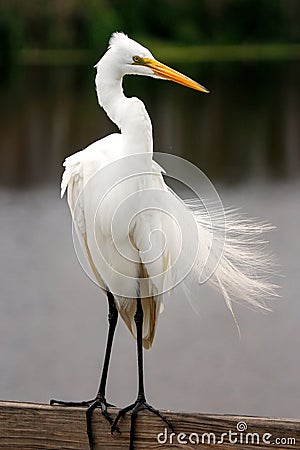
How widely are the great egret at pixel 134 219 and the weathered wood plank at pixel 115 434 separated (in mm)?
352

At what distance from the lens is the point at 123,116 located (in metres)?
2.49

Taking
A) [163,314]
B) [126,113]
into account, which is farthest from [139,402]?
[163,314]

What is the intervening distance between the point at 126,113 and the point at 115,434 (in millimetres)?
902

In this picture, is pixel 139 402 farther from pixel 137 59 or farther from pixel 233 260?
pixel 137 59

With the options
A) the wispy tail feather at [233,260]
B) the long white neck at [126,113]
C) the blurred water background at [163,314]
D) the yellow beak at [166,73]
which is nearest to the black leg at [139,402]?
the wispy tail feather at [233,260]

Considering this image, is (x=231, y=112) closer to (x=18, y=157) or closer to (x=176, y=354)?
(x=18, y=157)

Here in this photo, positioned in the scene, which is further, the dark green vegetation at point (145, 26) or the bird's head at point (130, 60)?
the dark green vegetation at point (145, 26)

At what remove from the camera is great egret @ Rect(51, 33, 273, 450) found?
2.43m

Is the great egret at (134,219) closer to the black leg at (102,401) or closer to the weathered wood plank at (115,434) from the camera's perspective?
the black leg at (102,401)

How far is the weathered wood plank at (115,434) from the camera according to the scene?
70.9 inches

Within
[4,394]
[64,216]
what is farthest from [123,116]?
[64,216]

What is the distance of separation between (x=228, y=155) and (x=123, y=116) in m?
16.1

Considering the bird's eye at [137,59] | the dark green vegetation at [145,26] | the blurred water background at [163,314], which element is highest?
the dark green vegetation at [145,26]

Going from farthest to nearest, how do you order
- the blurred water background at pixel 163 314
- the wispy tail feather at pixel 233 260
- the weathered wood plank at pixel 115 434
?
the blurred water background at pixel 163 314
the wispy tail feather at pixel 233 260
the weathered wood plank at pixel 115 434
